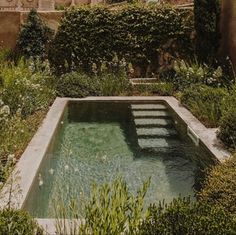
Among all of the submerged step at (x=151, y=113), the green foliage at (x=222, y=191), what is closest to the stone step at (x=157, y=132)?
the submerged step at (x=151, y=113)

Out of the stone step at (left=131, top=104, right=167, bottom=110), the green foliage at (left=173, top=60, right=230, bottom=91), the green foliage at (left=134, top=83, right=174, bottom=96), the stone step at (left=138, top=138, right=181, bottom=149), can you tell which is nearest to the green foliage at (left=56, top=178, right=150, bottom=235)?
the stone step at (left=138, top=138, right=181, bottom=149)

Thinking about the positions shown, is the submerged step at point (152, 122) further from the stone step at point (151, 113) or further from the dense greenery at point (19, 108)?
the dense greenery at point (19, 108)

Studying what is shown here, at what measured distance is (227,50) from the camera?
11.2 meters

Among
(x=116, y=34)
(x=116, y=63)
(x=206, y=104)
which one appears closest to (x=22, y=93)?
(x=206, y=104)

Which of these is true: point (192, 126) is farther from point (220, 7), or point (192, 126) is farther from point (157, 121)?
point (220, 7)

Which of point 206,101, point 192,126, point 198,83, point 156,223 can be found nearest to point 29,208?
point 156,223

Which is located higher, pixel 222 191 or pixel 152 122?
pixel 222 191

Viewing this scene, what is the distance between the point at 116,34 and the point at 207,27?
2.45m

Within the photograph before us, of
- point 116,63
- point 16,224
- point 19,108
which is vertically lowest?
point 116,63

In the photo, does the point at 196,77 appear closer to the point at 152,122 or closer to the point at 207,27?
the point at 207,27

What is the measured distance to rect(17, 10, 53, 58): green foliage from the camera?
1155cm

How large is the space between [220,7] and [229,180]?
8.02 meters

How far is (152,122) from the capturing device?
27.5 ft

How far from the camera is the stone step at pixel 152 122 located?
27.0 feet
